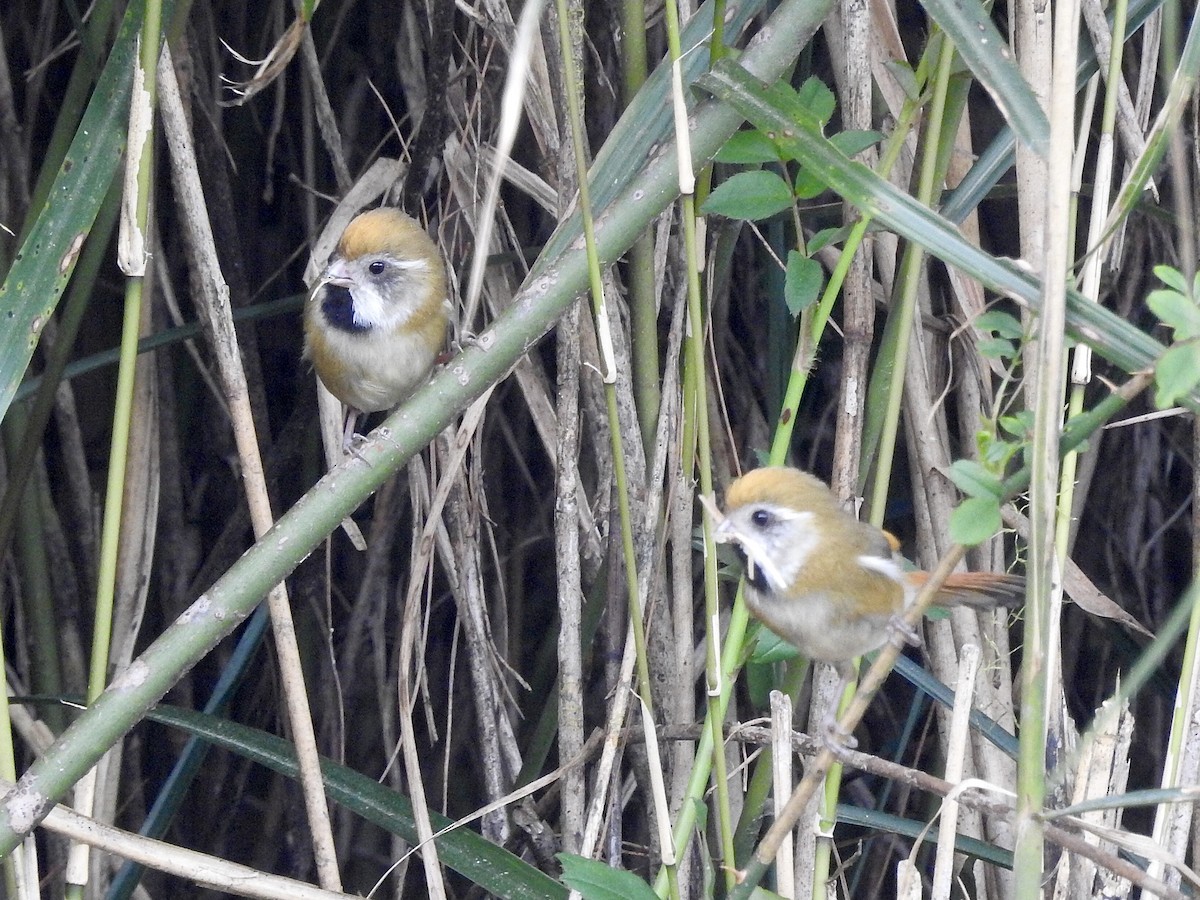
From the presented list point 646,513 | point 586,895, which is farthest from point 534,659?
point 586,895

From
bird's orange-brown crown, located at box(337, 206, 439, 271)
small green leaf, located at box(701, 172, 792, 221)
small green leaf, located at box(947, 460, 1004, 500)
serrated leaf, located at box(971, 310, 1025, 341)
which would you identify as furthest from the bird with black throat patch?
Result: small green leaf, located at box(947, 460, 1004, 500)

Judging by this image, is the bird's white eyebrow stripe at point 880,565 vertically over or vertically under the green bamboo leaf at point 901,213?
under

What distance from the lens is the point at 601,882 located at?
67.3 inches

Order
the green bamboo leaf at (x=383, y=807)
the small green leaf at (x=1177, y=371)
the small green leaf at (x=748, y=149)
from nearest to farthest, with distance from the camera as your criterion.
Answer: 1. the small green leaf at (x=1177, y=371)
2. the small green leaf at (x=748, y=149)
3. the green bamboo leaf at (x=383, y=807)

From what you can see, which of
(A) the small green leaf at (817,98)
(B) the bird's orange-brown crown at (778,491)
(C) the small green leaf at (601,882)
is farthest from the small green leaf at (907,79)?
(C) the small green leaf at (601,882)

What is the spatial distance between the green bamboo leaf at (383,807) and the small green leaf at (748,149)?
4.20 feet

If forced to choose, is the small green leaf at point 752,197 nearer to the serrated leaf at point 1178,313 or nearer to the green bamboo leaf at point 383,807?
the serrated leaf at point 1178,313

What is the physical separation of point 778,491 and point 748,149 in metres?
0.55

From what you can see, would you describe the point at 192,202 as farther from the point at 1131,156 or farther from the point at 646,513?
the point at 1131,156

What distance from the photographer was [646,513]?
2340 mm

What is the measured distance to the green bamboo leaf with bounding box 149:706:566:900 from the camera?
91.3 inches

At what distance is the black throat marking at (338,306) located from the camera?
3008 millimetres

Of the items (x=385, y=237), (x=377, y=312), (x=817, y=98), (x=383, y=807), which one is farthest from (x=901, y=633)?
(x=377, y=312)

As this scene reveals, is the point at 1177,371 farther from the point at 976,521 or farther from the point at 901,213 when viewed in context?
the point at 901,213
